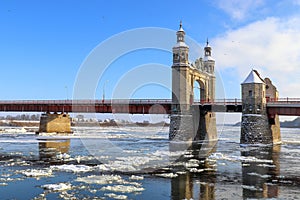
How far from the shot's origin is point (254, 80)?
4369cm

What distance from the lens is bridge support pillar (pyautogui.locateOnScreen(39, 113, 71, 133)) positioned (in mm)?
65688

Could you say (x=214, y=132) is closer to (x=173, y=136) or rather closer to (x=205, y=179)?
(x=173, y=136)

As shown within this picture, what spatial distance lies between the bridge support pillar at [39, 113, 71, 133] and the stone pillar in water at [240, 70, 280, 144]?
40607 mm

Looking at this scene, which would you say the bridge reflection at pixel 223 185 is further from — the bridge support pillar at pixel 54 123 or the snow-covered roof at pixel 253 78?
the bridge support pillar at pixel 54 123

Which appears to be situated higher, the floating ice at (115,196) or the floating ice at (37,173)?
the floating ice at (115,196)

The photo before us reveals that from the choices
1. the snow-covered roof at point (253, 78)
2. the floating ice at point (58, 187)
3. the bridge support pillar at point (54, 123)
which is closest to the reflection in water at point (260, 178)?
the floating ice at point (58, 187)

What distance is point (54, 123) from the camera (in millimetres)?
66625

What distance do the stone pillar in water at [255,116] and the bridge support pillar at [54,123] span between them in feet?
133

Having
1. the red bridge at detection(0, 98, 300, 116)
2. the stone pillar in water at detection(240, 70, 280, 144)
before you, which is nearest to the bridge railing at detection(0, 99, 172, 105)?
the red bridge at detection(0, 98, 300, 116)

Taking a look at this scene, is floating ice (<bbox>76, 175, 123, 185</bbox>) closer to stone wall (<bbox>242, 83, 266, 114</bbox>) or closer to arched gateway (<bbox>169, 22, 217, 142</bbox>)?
arched gateway (<bbox>169, 22, 217, 142</bbox>)

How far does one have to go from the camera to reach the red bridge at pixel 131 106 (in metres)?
43.2

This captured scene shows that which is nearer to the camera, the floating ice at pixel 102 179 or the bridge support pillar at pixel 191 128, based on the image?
the floating ice at pixel 102 179

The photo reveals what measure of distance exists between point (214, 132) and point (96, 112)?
79.1 ft

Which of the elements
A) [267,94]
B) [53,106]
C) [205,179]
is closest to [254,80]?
[267,94]
